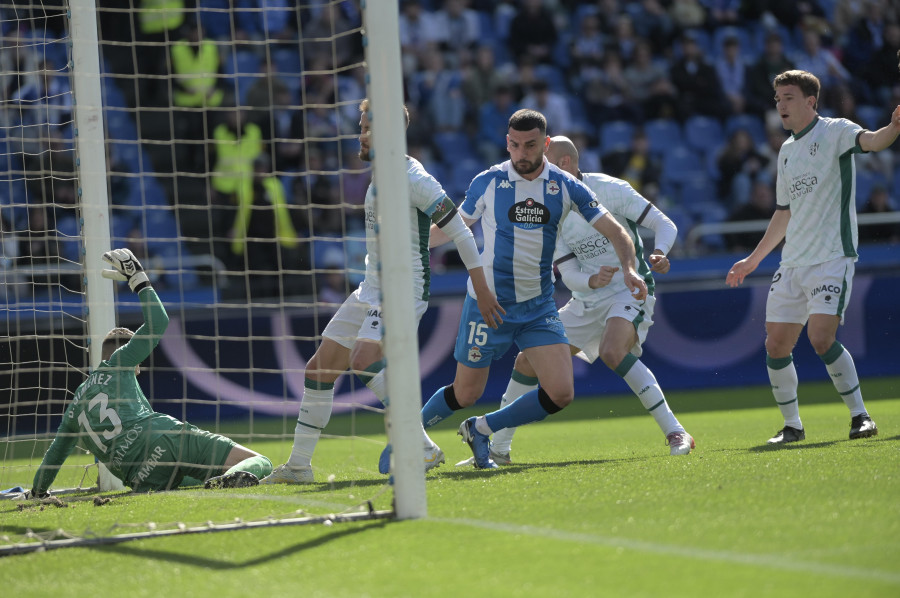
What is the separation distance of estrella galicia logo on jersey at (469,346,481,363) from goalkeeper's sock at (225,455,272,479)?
138cm

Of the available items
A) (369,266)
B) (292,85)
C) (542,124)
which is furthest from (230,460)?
(292,85)

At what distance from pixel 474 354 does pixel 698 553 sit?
Answer: 307cm

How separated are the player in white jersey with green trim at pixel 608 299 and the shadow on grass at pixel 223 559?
2.68 m

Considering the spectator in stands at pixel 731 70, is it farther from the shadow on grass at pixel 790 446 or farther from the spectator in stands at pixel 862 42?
the shadow on grass at pixel 790 446

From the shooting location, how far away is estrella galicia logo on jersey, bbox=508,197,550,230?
251 inches

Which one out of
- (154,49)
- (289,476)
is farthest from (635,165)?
(289,476)

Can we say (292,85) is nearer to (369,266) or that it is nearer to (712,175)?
(712,175)

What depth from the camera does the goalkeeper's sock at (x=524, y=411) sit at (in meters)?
6.29

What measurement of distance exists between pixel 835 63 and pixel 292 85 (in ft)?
28.3

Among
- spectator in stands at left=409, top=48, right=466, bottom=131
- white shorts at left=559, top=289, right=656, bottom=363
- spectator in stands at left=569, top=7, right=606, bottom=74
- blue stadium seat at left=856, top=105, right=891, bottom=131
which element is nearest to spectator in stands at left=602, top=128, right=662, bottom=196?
spectator in stands at left=569, top=7, right=606, bottom=74

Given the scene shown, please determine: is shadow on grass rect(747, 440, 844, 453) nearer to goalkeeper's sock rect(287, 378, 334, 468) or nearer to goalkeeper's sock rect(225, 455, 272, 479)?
goalkeeper's sock rect(287, 378, 334, 468)

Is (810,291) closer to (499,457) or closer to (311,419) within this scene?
(499,457)

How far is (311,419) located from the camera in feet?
21.8

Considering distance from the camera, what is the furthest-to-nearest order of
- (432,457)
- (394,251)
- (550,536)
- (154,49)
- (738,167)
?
1. (738,167)
2. (154,49)
3. (432,457)
4. (394,251)
5. (550,536)
